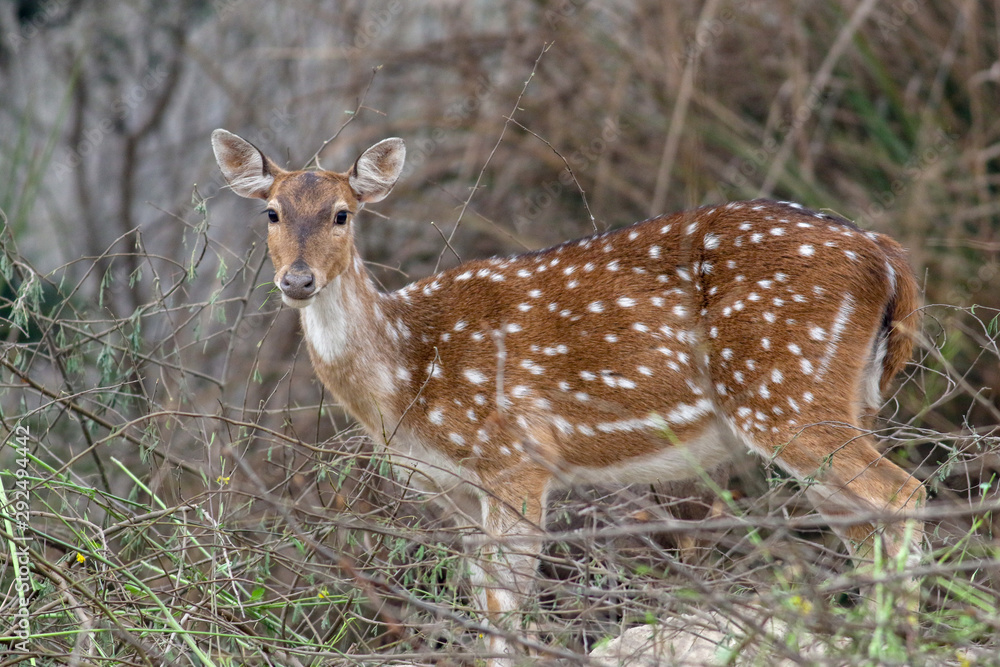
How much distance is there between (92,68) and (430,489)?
26.4ft

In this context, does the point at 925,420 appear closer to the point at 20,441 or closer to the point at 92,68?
the point at 20,441

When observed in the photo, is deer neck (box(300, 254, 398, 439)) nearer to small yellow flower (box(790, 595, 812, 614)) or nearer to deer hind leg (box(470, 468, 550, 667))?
deer hind leg (box(470, 468, 550, 667))

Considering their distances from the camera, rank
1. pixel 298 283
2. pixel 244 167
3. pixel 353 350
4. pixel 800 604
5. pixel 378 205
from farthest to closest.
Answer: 1. pixel 378 205
2. pixel 244 167
3. pixel 353 350
4. pixel 298 283
5. pixel 800 604

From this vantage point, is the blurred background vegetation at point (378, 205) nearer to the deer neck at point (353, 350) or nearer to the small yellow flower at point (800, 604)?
the deer neck at point (353, 350)

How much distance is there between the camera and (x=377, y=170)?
Result: 17.5ft

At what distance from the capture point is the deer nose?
15.3 ft

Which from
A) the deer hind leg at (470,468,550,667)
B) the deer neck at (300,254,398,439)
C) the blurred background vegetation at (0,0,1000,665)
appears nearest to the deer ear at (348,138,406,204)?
the blurred background vegetation at (0,0,1000,665)

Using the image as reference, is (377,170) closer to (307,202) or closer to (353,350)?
(307,202)

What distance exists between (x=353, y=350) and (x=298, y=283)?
55 cm

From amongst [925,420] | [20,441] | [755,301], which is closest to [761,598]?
[755,301]

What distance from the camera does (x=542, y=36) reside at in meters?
9.26

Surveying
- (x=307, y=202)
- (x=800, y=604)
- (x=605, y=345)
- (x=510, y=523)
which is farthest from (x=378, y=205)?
(x=800, y=604)

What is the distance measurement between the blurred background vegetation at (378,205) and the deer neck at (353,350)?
0.17 meters

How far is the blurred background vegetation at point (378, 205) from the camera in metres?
4.80
